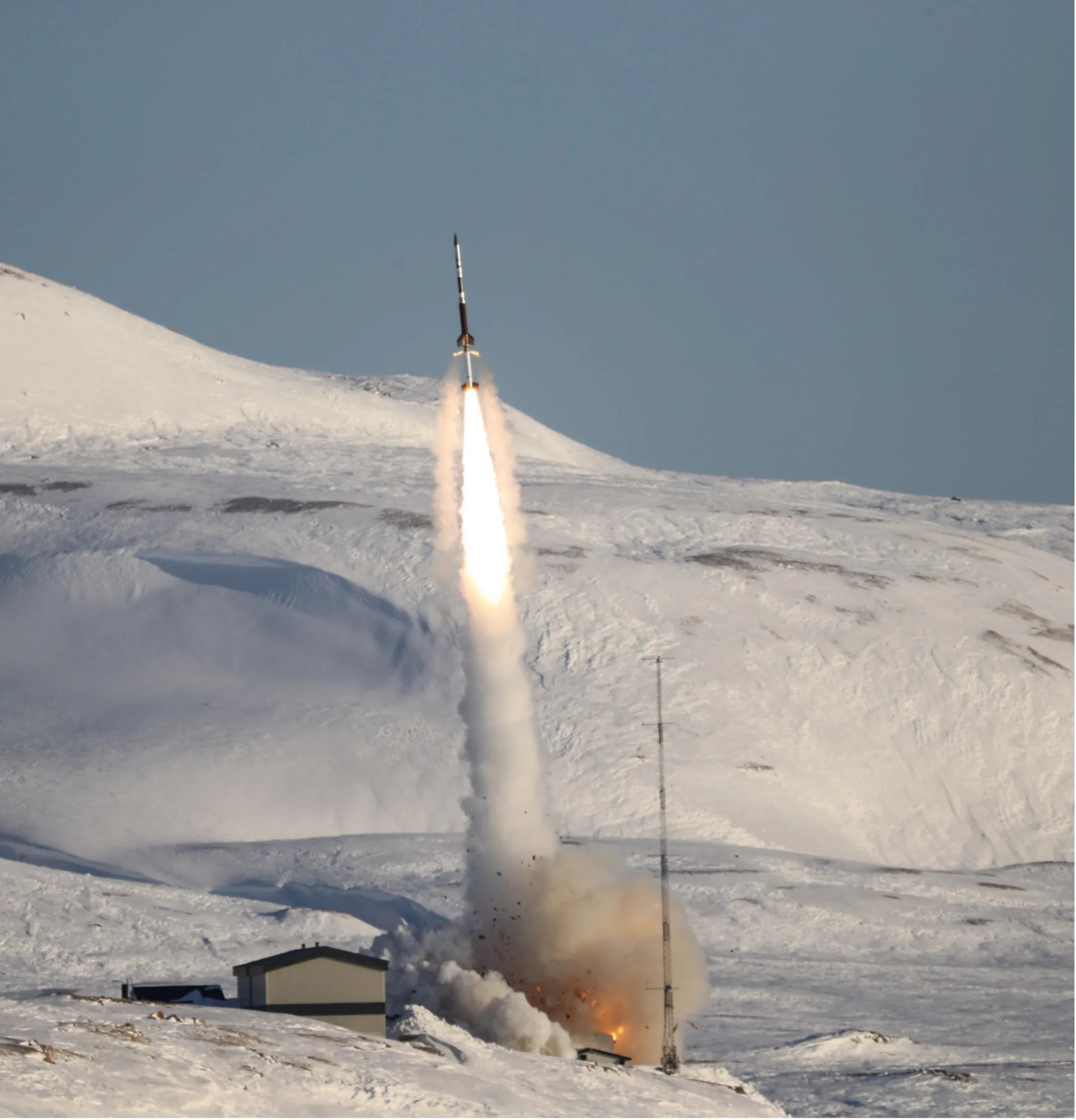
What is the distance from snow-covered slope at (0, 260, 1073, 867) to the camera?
→ 89.9 metres

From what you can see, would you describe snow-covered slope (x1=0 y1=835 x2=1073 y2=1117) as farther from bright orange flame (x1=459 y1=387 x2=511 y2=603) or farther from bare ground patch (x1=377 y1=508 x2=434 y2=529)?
bare ground patch (x1=377 y1=508 x2=434 y2=529)

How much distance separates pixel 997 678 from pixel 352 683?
33.9m

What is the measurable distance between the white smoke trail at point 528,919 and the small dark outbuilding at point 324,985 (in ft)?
10.4

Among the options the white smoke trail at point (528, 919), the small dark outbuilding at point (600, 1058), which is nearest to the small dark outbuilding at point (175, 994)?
the white smoke trail at point (528, 919)

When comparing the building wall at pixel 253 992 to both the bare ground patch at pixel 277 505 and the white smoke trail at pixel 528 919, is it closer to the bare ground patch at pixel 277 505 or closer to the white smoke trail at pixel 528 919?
the white smoke trail at pixel 528 919

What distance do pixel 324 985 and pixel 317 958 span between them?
0.67m

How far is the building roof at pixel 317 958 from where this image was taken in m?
50.6

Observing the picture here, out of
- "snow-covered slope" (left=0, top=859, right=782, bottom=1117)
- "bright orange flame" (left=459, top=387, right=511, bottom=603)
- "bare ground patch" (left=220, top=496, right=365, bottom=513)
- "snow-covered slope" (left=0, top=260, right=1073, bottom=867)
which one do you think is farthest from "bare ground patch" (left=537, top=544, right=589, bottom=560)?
"snow-covered slope" (left=0, top=859, right=782, bottom=1117)

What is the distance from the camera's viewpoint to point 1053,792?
10331 centimetres

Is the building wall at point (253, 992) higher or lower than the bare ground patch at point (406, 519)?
lower

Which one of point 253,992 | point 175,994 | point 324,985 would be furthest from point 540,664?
point 324,985

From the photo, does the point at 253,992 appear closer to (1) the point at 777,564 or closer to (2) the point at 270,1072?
(2) the point at 270,1072

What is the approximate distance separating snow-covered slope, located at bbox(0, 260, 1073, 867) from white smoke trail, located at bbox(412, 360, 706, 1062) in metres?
29.6

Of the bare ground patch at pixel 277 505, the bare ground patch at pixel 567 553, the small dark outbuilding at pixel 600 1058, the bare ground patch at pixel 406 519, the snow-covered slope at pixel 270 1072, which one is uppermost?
the bare ground patch at pixel 277 505
